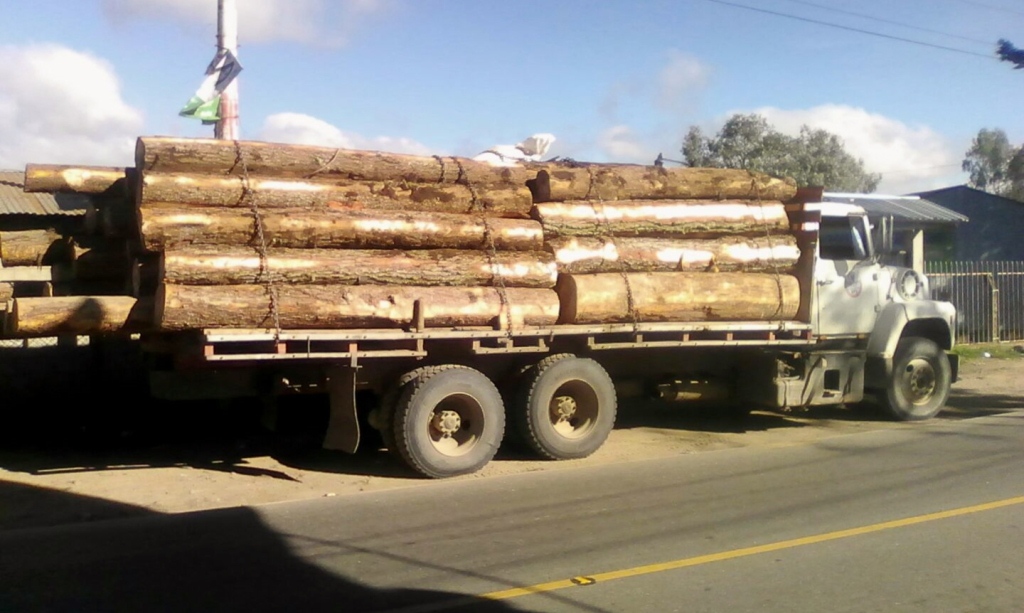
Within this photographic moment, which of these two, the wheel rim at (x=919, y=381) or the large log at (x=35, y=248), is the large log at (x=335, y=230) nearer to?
the large log at (x=35, y=248)

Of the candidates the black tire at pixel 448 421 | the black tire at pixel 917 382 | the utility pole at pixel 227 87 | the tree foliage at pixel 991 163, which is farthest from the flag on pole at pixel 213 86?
the tree foliage at pixel 991 163

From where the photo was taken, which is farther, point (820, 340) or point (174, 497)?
point (820, 340)

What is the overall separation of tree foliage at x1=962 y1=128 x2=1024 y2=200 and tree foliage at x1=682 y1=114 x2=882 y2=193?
20.5 m

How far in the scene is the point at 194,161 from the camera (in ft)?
31.8

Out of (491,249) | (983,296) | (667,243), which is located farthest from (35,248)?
(983,296)

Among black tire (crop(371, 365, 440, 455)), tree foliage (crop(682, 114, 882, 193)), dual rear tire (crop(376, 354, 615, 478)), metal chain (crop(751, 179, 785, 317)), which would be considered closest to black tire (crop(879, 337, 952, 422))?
metal chain (crop(751, 179, 785, 317))

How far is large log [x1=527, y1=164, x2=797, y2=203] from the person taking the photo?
1148 centimetres

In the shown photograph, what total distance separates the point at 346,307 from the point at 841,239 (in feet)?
22.6

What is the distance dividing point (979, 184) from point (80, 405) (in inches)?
2493

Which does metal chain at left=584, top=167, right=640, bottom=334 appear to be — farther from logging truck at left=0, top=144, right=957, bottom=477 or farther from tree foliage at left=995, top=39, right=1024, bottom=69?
tree foliage at left=995, top=39, right=1024, bottom=69

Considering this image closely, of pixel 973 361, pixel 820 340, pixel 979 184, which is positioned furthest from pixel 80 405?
pixel 979 184

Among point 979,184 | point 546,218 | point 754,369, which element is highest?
point 979,184

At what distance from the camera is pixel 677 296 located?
11.5 m

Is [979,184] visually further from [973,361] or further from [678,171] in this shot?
[678,171]
